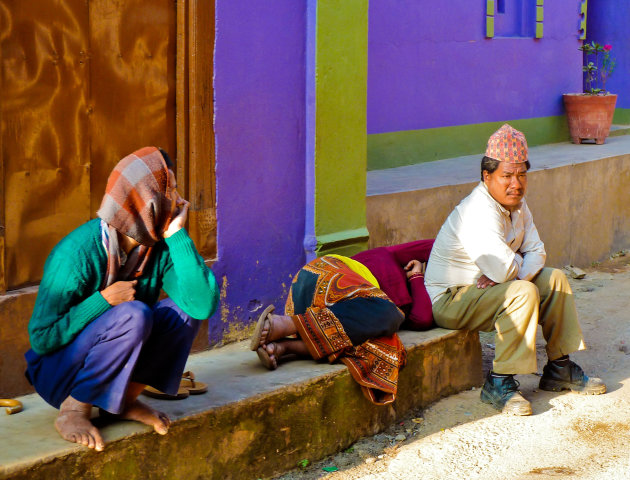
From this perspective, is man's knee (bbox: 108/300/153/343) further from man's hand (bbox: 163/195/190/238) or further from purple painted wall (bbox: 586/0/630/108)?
purple painted wall (bbox: 586/0/630/108)

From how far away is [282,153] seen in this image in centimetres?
520

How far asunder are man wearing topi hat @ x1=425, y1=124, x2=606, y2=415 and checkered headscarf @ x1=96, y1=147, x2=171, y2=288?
81.7 inches

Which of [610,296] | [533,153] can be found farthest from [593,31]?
[610,296]

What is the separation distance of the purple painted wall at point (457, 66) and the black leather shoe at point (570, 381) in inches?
134

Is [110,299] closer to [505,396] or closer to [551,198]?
[505,396]

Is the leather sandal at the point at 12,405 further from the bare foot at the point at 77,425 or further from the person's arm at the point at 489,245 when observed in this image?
the person's arm at the point at 489,245

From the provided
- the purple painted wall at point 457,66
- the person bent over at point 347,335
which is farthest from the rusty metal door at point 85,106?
→ the purple painted wall at point 457,66

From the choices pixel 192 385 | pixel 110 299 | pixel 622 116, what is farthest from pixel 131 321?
pixel 622 116

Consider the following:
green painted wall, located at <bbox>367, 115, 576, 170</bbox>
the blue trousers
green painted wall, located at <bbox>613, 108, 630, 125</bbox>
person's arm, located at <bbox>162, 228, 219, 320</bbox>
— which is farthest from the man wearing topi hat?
green painted wall, located at <bbox>613, 108, 630, 125</bbox>

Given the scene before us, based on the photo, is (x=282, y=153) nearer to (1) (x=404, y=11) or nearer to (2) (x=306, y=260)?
(2) (x=306, y=260)

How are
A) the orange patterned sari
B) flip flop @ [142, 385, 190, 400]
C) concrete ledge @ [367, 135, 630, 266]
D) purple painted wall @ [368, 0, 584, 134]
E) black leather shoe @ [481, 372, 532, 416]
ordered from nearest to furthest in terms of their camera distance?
flip flop @ [142, 385, 190, 400]
the orange patterned sari
black leather shoe @ [481, 372, 532, 416]
concrete ledge @ [367, 135, 630, 266]
purple painted wall @ [368, 0, 584, 134]

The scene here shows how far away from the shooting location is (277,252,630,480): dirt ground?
397 centimetres

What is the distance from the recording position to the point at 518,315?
15.3 feet

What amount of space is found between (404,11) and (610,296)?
3.02 meters
